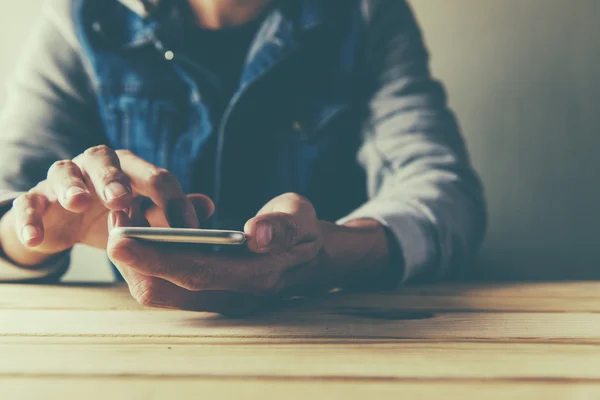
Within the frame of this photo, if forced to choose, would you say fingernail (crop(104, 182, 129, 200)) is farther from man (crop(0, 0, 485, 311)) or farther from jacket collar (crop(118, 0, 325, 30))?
jacket collar (crop(118, 0, 325, 30))

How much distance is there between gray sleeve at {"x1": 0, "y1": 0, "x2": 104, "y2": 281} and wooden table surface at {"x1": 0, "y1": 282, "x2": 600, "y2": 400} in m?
0.33

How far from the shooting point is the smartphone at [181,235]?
425 millimetres

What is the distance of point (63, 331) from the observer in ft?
1.56

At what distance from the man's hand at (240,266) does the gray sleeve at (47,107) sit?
0.41m

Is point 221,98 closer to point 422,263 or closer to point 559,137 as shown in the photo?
point 422,263

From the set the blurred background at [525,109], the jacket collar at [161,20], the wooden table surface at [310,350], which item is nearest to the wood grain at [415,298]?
the wooden table surface at [310,350]

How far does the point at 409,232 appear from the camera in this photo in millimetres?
756

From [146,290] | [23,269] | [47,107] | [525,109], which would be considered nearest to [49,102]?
[47,107]

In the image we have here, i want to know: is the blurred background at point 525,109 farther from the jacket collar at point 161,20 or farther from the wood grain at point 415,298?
the wood grain at point 415,298

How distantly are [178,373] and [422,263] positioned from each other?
0.47 m

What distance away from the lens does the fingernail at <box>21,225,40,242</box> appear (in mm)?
562

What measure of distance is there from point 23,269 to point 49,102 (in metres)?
0.35

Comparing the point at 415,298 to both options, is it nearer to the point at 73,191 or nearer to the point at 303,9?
the point at 73,191

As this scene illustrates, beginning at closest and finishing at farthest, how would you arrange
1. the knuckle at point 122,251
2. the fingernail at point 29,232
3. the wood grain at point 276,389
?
the wood grain at point 276,389
the knuckle at point 122,251
the fingernail at point 29,232
